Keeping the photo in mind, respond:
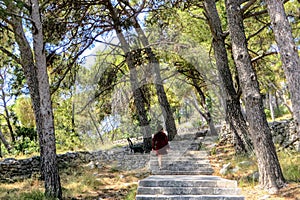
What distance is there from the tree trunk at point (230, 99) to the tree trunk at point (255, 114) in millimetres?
1763

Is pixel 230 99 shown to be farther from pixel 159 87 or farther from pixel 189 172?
pixel 159 87

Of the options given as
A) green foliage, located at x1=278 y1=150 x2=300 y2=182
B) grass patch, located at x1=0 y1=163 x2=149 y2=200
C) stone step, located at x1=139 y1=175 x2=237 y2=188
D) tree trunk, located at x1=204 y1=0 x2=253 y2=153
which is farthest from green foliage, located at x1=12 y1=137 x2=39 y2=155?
green foliage, located at x1=278 y1=150 x2=300 y2=182

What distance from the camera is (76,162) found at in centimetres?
1070

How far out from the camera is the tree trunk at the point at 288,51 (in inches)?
202

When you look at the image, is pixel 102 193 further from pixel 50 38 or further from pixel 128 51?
pixel 128 51

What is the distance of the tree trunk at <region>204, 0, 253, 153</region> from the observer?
27.2 ft

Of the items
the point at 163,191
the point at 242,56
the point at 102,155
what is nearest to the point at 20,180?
the point at 102,155

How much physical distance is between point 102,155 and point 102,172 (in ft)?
9.04

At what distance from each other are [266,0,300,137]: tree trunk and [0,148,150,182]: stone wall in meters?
5.73

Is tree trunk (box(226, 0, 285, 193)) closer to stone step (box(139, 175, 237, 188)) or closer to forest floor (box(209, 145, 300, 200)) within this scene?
forest floor (box(209, 145, 300, 200))

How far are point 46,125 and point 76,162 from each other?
4559mm

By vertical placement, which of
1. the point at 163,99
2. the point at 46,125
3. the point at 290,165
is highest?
the point at 163,99

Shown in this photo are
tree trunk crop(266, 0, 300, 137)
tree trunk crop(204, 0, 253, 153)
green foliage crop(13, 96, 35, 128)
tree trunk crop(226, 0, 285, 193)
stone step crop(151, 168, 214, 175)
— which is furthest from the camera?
green foliage crop(13, 96, 35, 128)

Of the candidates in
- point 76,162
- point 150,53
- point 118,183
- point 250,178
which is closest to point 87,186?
point 118,183
